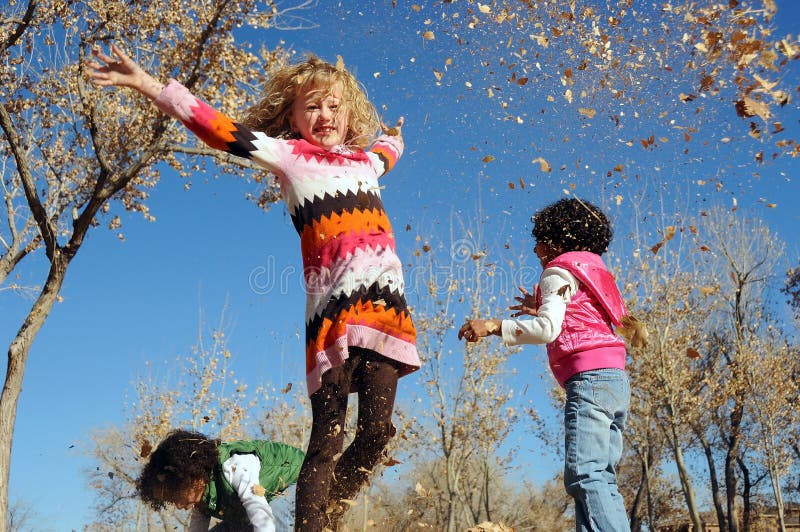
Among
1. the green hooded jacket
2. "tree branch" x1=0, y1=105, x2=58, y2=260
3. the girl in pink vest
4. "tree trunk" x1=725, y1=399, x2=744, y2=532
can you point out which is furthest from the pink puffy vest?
"tree trunk" x1=725, y1=399, x2=744, y2=532

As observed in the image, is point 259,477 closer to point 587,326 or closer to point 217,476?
point 217,476

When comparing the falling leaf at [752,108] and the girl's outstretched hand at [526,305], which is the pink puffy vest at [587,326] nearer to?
the girl's outstretched hand at [526,305]

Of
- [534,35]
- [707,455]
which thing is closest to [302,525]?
[534,35]

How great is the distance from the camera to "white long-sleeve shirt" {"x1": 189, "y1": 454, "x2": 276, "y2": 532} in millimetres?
4297

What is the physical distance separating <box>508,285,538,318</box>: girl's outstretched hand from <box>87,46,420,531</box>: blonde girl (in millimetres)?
988

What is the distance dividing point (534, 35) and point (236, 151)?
7.69ft

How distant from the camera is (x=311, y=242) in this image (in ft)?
11.0

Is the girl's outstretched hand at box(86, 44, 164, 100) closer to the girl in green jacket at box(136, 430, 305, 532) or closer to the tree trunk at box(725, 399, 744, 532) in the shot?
the girl in green jacket at box(136, 430, 305, 532)

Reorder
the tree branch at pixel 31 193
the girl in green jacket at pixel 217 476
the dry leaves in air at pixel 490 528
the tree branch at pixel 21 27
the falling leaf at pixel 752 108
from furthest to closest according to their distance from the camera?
the tree branch at pixel 21 27
the tree branch at pixel 31 193
the girl in green jacket at pixel 217 476
the falling leaf at pixel 752 108
the dry leaves in air at pixel 490 528

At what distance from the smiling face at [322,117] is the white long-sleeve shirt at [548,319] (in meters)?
1.18

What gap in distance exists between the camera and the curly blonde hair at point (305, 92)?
12.1 ft

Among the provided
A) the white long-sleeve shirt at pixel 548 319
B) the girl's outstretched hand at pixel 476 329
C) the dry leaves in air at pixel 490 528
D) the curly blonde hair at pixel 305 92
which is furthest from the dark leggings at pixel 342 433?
the curly blonde hair at pixel 305 92

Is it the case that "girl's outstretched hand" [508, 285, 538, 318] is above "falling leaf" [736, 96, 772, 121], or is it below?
below

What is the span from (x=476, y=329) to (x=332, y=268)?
25.9 inches
